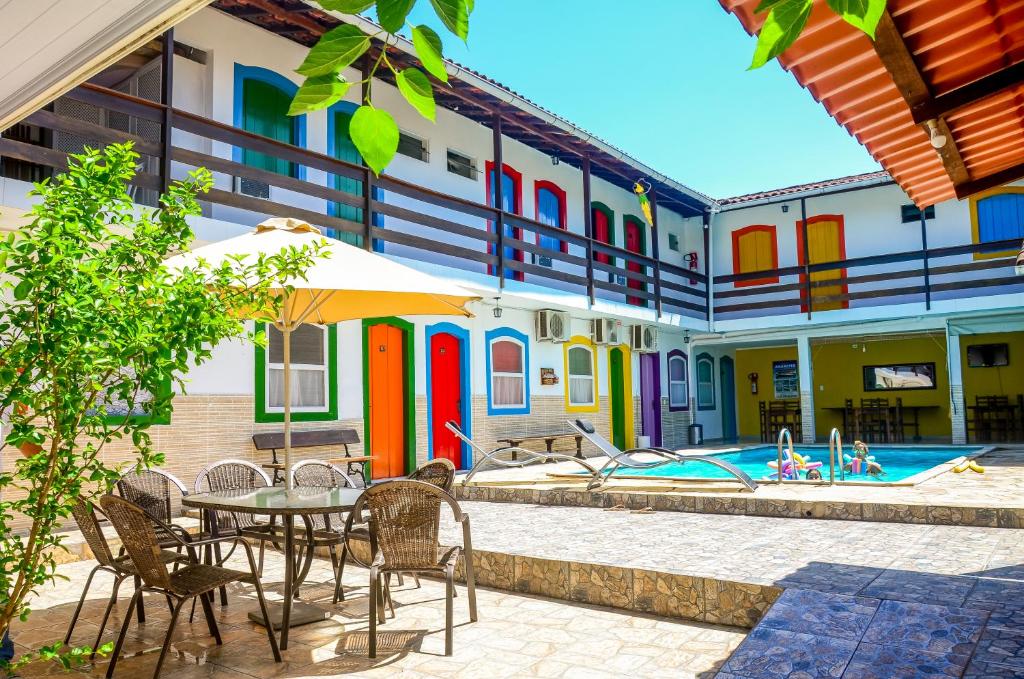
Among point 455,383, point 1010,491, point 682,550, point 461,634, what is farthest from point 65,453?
point 455,383

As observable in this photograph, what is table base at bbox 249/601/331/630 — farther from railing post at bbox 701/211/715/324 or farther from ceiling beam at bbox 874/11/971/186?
railing post at bbox 701/211/715/324

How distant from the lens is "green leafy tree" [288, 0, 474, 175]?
1100 millimetres

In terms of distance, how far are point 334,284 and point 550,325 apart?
9.79 metres

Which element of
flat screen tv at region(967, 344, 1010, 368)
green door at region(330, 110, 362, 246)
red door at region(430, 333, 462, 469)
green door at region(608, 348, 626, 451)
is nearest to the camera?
green door at region(330, 110, 362, 246)

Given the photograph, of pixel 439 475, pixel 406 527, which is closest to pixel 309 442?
pixel 439 475

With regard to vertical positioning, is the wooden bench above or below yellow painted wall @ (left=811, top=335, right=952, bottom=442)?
below

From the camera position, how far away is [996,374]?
1798 cm

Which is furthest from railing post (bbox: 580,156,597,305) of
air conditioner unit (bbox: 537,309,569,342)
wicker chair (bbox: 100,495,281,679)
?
wicker chair (bbox: 100,495,281,679)

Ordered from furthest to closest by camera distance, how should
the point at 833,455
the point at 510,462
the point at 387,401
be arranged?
the point at 387,401 → the point at 510,462 → the point at 833,455

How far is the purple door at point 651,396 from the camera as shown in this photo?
57.6 ft

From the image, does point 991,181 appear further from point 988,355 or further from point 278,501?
point 988,355

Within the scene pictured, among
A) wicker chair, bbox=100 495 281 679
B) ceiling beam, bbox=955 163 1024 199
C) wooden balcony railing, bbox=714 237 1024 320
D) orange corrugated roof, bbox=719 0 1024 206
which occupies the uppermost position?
wooden balcony railing, bbox=714 237 1024 320

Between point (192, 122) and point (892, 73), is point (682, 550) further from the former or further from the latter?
point (192, 122)

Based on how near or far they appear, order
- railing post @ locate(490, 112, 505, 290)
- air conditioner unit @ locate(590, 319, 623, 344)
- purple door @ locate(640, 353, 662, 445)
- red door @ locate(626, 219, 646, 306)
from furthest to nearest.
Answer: red door @ locate(626, 219, 646, 306)
purple door @ locate(640, 353, 662, 445)
air conditioner unit @ locate(590, 319, 623, 344)
railing post @ locate(490, 112, 505, 290)
